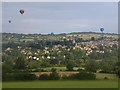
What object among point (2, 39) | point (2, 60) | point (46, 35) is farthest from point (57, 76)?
point (46, 35)

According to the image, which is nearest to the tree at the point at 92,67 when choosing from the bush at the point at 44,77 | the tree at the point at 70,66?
the tree at the point at 70,66

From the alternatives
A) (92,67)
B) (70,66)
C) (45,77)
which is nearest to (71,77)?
(45,77)

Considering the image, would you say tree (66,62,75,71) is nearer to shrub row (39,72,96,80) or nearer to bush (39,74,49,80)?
shrub row (39,72,96,80)

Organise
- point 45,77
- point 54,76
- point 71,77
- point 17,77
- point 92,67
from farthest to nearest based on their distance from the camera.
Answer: point 92,67 → point 54,76 → point 71,77 → point 45,77 → point 17,77

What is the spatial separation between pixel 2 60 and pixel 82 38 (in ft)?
136

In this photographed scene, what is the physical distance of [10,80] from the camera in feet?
88.9

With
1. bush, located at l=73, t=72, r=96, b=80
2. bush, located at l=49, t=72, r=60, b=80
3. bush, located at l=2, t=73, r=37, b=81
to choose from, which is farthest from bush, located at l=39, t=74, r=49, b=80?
bush, located at l=73, t=72, r=96, b=80

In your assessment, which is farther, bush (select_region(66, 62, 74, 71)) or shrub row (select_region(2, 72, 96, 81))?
bush (select_region(66, 62, 74, 71))

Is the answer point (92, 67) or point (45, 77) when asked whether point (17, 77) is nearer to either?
point (45, 77)

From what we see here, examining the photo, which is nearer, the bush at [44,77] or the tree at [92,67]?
the bush at [44,77]

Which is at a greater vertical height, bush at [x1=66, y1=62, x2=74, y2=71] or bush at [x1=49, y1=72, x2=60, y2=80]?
bush at [x1=66, y1=62, x2=74, y2=71]

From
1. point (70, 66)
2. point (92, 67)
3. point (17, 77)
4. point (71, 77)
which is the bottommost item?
point (71, 77)

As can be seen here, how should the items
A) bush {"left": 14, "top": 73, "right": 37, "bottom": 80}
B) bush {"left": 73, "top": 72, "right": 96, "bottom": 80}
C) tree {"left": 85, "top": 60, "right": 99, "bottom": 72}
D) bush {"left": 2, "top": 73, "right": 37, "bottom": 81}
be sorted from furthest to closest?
tree {"left": 85, "top": 60, "right": 99, "bottom": 72}
bush {"left": 73, "top": 72, "right": 96, "bottom": 80}
bush {"left": 14, "top": 73, "right": 37, "bottom": 80}
bush {"left": 2, "top": 73, "right": 37, "bottom": 81}

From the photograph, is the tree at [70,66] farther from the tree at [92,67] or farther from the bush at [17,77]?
the bush at [17,77]
